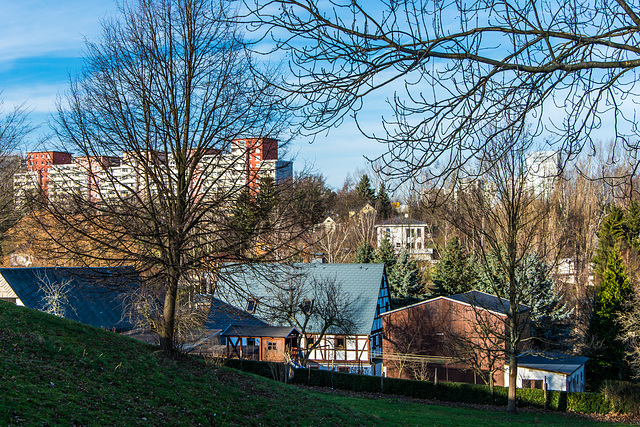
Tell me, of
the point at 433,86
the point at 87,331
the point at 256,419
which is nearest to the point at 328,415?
the point at 256,419

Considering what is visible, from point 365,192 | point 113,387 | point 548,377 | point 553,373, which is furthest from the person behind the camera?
point 365,192

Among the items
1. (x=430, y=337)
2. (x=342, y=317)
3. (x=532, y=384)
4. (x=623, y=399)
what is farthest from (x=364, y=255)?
(x=623, y=399)

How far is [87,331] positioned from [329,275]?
1919cm

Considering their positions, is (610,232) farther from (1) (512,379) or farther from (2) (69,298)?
(2) (69,298)

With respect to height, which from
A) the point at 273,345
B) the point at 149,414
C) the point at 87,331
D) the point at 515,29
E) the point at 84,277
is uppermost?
the point at 515,29

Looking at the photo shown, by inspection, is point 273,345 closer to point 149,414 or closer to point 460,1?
point 149,414

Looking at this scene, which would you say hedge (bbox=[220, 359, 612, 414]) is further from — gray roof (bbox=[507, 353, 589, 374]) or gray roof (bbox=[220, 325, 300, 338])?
gray roof (bbox=[220, 325, 300, 338])

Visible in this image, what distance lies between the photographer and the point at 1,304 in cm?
1030

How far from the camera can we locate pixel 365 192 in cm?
6019

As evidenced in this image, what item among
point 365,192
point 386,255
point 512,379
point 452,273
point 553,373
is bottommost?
point 553,373

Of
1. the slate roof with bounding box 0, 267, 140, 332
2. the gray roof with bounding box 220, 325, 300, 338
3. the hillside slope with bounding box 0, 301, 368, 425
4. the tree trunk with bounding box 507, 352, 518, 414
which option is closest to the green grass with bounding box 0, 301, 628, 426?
the hillside slope with bounding box 0, 301, 368, 425

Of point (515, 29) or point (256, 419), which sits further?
point (256, 419)

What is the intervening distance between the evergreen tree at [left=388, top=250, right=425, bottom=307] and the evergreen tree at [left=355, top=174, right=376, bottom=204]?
25330mm

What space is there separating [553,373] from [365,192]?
40.6m
